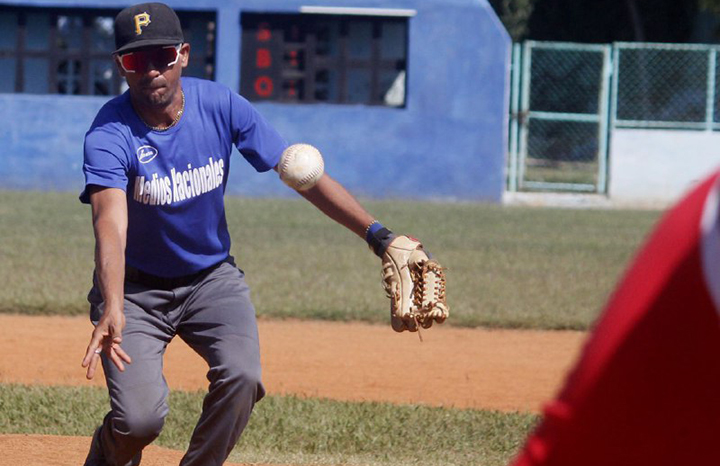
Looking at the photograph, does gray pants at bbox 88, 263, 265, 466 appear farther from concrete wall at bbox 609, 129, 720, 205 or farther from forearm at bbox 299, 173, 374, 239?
concrete wall at bbox 609, 129, 720, 205

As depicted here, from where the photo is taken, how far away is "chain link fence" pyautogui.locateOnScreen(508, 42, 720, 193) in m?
21.9

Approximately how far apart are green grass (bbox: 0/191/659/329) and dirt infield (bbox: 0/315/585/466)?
16.3 inches

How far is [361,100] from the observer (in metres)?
23.8

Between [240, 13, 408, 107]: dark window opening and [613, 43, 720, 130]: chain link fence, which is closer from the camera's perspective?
[240, 13, 408, 107]: dark window opening

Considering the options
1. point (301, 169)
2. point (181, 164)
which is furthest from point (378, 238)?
point (181, 164)

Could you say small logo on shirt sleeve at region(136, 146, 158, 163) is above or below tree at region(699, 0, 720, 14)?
below

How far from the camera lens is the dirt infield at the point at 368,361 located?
23.8 feet

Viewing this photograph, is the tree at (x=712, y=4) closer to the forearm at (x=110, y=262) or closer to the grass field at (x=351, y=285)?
the grass field at (x=351, y=285)

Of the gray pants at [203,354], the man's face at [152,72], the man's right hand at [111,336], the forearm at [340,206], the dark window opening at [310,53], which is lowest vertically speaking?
the gray pants at [203,354]

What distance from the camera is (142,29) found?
14.0ft

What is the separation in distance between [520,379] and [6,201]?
13.1 meters

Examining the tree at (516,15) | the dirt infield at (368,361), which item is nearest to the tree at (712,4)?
the tree at (516,15)

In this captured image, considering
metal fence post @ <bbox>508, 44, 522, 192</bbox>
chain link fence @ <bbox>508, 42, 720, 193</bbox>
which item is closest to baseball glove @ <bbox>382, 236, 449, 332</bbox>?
chain link fence @ <bbox>508, 42, 720, 193</bbox>

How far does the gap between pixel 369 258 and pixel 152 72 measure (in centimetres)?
915
